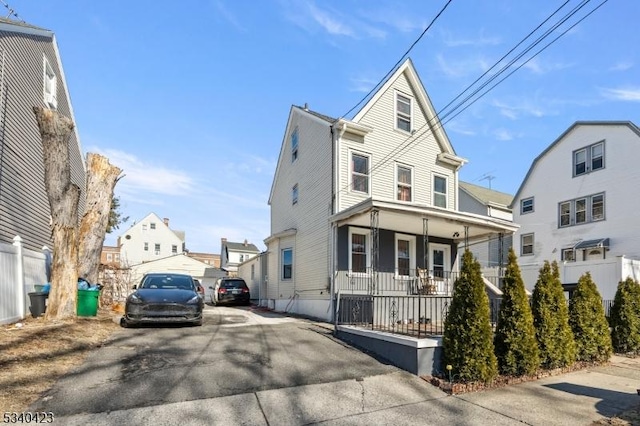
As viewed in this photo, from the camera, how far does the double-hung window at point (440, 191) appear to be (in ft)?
55.7

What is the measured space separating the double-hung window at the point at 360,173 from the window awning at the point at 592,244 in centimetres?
1341

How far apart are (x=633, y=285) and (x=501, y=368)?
660 centimetres

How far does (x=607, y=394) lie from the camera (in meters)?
6.64

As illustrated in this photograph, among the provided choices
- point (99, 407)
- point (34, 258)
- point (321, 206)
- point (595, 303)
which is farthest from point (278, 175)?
point (99, 407)

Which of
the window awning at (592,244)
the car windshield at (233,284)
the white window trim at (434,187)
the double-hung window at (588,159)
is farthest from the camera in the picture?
the car windshield at (233,284)

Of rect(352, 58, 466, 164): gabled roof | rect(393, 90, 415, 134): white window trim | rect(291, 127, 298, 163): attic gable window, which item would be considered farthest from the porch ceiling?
rect(291, 127, 298, 163): attic gable window

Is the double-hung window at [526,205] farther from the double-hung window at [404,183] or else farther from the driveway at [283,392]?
the driveway at [283,392]

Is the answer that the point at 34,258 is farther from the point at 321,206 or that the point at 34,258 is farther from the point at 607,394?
the point at 607,394

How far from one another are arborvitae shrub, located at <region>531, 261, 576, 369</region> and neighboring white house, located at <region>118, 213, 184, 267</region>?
2055 inches

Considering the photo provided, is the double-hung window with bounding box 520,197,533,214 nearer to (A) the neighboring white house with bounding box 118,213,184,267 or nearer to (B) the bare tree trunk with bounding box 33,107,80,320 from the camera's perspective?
(B) the bare tree trunk with bounding box 33,107,80,320

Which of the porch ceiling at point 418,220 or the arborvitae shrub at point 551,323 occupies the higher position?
the porch ceiling at point 418,220

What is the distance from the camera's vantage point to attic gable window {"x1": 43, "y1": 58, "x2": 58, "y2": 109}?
15127 mm

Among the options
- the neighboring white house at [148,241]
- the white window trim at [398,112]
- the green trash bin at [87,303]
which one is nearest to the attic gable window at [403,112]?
the white window trim at [398,112]

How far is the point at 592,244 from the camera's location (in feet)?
67.6
